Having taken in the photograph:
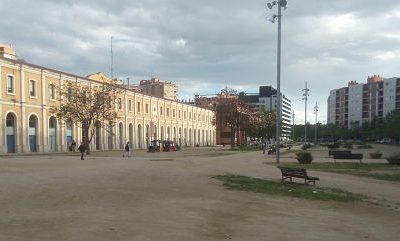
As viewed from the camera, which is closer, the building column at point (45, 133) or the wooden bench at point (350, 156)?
the wooden bench at point (350, 156)

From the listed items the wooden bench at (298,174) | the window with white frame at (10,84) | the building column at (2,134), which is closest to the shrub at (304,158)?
the wooden bench at (298,174)

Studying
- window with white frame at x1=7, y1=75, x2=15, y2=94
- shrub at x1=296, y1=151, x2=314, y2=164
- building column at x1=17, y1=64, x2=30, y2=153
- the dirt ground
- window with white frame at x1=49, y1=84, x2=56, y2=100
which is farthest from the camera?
window with white frame at x1=49, y1=84, x2=56, y2=100

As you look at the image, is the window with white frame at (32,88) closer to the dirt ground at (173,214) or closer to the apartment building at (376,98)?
the dirt ground at (173,214)

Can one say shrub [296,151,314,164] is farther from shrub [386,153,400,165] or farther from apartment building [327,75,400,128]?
apartment building [327,75,400,128]

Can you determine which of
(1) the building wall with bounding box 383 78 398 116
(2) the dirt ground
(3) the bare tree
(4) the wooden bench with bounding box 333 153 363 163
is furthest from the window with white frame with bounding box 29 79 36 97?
(1) the building wall with bounding box 383 78 398 116

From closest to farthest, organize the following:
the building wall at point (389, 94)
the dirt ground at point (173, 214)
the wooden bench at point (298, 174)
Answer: the dirt ground at point (173, 214) < the wooden bench at point (298, 174) < the building wall at point (389, 94)

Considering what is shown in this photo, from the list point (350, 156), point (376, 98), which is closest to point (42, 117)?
point (350, 156)

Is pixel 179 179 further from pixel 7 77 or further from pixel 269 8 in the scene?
pixel 7 77

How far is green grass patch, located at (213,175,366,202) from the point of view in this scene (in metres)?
15.4

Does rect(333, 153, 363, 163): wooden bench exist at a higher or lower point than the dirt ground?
lower

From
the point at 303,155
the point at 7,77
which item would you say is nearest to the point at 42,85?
the point at 7,77

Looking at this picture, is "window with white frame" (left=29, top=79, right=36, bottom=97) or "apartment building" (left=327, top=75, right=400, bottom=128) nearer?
"window with white frame" (left=29, top=79, right=36, bottom=97)

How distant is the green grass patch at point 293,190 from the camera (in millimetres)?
15430

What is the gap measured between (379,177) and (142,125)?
220ft
